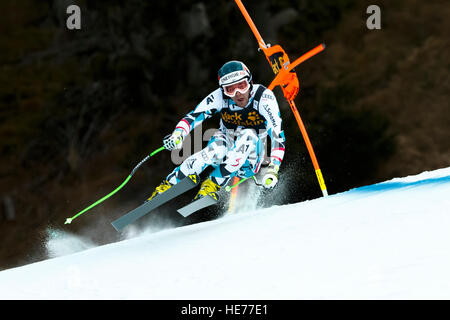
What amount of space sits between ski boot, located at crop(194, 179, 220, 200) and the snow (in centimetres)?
32

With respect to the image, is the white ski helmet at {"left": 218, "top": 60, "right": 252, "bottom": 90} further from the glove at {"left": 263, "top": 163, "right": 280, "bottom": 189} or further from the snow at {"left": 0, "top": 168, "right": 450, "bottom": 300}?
the snow at {"left": 0, "top": 168, "right": 450, "bottom": 300}

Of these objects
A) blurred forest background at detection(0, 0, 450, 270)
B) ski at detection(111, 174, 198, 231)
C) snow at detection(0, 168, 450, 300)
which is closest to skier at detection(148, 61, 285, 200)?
ski at detection(111, 174, 198, 231)

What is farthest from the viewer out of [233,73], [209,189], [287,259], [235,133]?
→ [235,133]

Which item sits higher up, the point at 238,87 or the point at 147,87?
the point at 147,87

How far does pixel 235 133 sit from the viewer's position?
180 inches

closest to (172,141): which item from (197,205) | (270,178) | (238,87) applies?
(197,205)

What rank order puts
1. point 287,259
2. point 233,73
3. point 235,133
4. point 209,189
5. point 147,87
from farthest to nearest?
point 147,87 < point 235,133 < point 209,189 < point 233,73 < point 287,259

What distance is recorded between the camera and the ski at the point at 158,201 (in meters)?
4.36

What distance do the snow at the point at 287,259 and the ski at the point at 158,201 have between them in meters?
0.26

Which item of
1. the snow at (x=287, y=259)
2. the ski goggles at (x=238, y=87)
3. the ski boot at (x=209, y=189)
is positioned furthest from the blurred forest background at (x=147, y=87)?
the ski goggles at (x=238, y=87)

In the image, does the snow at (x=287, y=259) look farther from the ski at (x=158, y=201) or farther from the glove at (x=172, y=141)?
the glove at (x=172, y=141)

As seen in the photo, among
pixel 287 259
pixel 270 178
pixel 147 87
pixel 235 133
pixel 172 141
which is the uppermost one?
pixel 147 87

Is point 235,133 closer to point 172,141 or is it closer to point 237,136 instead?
point 237,136

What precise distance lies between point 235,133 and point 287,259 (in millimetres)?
1376
